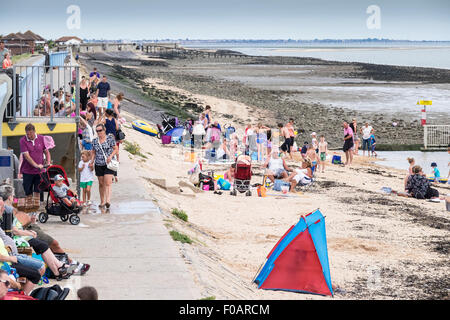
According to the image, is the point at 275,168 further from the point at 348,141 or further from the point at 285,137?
the point at 348,141

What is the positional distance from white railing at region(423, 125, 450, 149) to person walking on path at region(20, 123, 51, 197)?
1976 cm

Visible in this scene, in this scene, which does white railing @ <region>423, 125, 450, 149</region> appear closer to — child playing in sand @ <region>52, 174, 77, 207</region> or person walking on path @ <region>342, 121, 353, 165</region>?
person walking on path @ <region>342, 121, 353, 165</region>

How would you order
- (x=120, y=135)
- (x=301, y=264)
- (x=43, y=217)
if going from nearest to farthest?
(x=301, y=264)
(x=43, y=217)
(x=120, y=135)

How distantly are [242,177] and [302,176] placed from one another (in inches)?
74.7

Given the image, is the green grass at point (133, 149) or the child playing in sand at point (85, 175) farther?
the green grass at point (133, 149)

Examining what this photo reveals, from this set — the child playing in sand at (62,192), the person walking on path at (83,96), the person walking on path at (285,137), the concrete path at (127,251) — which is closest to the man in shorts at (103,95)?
the person walking on path at (83,96)

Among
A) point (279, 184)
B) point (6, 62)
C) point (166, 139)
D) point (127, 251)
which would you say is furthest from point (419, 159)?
point (127, 251)

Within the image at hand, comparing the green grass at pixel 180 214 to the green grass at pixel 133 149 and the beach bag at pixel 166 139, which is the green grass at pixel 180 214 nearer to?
the green grass at pixel 133 149

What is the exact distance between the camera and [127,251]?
8.81 metres

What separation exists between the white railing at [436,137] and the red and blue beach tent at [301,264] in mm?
19148

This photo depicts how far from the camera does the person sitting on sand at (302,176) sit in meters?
16.5

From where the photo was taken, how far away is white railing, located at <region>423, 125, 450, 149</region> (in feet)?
90.8

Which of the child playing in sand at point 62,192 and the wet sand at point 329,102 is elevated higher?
the wet sand at point 329,102
